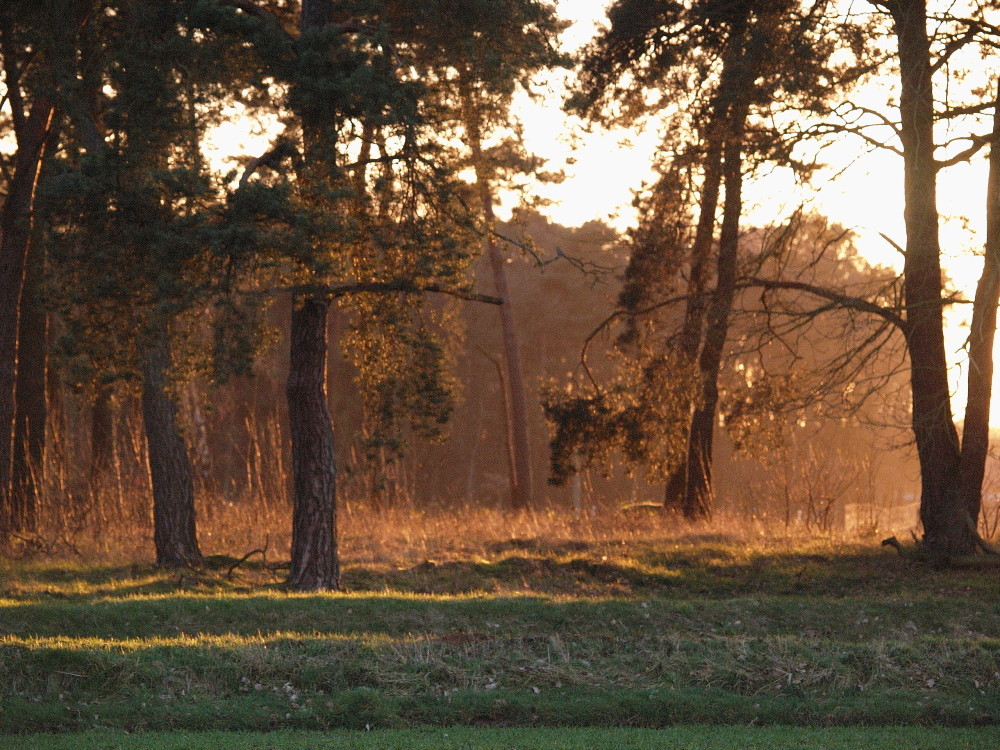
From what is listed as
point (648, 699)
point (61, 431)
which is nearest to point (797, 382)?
point (648, 699)

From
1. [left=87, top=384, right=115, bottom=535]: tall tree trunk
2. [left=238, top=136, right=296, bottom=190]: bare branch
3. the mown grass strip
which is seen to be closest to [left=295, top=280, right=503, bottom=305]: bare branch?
[left=238, top=136, right=296, bottom=190]: bare branch

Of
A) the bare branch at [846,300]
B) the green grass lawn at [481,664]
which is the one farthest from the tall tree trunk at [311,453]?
the bare branch at [846,300]

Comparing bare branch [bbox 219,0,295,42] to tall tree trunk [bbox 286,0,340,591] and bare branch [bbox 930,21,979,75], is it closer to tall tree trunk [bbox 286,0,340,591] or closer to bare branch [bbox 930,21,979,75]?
tall tree trunk [bbox 286,0,340,591]

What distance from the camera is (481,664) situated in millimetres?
7902

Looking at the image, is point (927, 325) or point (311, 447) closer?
point (311, 447)

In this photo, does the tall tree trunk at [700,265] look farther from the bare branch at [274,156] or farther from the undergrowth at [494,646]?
the bare branch at [274,156]

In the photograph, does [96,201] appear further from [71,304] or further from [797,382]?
[797,382]

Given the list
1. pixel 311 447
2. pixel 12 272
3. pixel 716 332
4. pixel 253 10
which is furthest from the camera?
pixel 12 272

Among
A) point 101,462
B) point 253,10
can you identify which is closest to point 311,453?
point 253,10

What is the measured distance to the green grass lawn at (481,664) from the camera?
22.8 ft

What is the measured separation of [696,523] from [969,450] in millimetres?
5693

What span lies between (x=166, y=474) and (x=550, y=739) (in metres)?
8.82

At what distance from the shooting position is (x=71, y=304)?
37.9ft

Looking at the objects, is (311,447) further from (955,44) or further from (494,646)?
(955,44)
